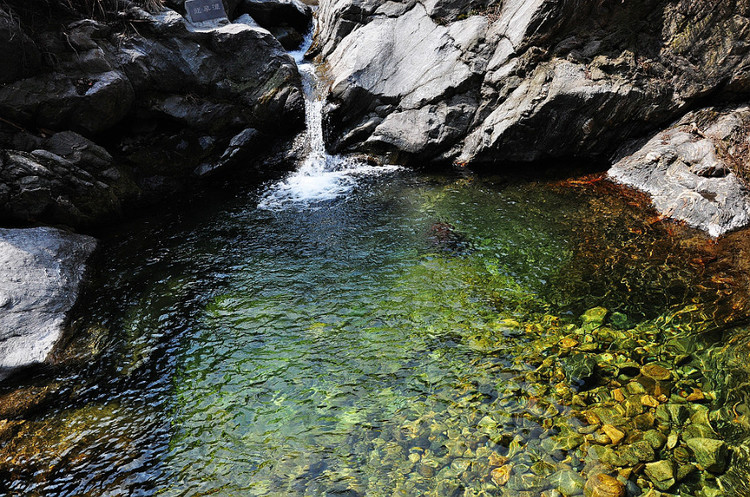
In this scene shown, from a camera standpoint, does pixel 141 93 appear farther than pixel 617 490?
Yes

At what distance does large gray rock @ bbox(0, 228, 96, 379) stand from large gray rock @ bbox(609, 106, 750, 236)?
1291 centimetres

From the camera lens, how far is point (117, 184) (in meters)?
11.0

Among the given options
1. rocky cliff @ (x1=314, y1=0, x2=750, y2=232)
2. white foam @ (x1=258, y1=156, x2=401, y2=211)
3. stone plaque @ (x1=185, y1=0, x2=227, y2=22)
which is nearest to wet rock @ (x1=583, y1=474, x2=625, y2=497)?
white foam @ (x1=258, y1=156, x2=401, y2=211)

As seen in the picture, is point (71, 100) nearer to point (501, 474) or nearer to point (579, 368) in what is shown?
point (501, 474)

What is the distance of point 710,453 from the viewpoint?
4242mm

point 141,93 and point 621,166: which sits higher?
point 141,93

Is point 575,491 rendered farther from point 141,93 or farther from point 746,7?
point 141,93

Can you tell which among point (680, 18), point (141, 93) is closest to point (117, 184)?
point (141, 93)

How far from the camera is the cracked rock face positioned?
35.2 ft

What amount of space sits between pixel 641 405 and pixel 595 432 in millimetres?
787

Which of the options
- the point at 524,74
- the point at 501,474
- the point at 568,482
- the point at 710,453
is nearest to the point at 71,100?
the point at 501,474

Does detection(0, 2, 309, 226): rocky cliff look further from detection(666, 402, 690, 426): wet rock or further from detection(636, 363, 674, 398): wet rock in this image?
detection(666, 402, 690, 426): wet rock

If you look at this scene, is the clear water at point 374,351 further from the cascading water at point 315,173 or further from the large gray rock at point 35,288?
the cascading water at point 315,173

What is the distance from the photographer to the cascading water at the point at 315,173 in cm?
1191
